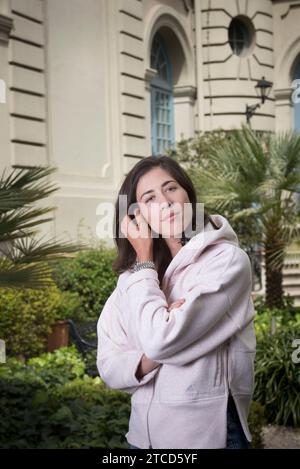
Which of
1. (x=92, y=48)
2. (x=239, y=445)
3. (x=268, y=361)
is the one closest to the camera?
(x=239, y=445)

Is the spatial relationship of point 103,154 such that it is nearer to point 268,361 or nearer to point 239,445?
point 268,361

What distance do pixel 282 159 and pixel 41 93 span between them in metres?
2.86

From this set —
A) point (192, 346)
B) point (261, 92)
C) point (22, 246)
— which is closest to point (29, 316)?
point (22, 246)

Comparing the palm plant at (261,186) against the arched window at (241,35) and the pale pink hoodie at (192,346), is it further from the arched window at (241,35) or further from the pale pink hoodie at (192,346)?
the pale pink hoodie at (192,346)

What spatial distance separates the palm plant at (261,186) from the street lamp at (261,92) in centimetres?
45

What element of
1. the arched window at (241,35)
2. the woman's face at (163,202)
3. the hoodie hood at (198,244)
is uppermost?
the arched window at (241,35)

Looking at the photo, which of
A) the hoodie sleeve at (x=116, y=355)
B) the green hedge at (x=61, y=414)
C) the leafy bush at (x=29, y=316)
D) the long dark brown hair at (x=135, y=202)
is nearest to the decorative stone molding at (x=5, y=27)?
the leafy bush at (x=29, y=316)

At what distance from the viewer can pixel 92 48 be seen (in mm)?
7152

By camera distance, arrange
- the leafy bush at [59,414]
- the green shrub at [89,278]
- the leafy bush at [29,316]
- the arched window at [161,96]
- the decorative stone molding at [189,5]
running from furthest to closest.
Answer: the arched window at [161,96] < the decorative stone molding at [189,5] < the green shrub at [89,278] < the leafy bush at [29,316] < the leafy bush at [59,414]

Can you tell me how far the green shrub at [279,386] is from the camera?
587 cm

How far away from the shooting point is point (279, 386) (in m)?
5.95

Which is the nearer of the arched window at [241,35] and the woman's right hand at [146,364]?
the woman's right hand at [146,364]

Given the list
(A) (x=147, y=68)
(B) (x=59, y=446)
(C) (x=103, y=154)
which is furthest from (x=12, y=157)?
(B) (x=59, y=446)

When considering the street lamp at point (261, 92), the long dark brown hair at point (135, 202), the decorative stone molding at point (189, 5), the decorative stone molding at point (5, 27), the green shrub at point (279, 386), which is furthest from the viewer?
the decorative stone molding at point (189, 5)
